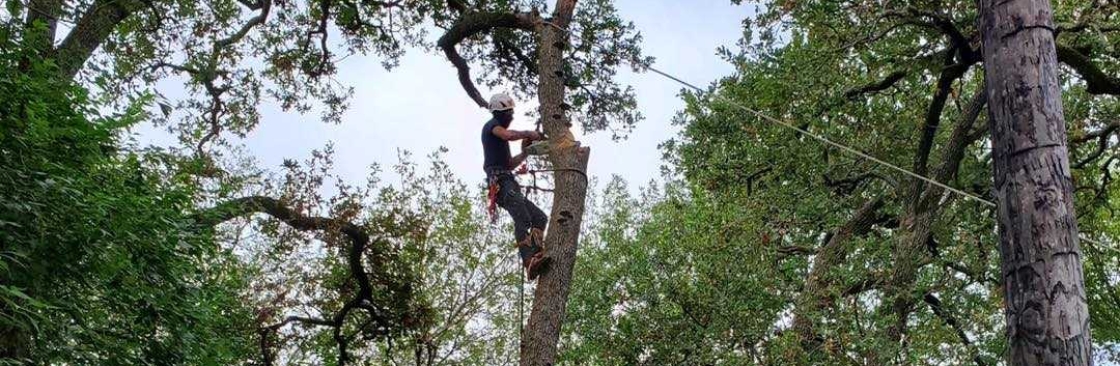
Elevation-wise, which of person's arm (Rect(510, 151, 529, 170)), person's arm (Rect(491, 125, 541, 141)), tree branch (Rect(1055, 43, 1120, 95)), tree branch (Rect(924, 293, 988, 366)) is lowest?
person's arm (Rect(510, 151, 529, 170))

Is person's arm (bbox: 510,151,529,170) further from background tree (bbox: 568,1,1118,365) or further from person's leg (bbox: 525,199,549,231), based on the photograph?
background tree (bbox: 568,1,1118,365)

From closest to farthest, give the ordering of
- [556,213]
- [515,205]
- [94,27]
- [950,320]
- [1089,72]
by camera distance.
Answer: [556,213] → [515,205] → [1089,72] → [950,320] → [94,27]

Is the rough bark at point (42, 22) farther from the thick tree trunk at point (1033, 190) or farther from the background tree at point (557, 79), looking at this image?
the thick tree trunk at point (1033, 190)

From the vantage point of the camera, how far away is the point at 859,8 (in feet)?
22.8

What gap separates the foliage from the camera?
4852 mm

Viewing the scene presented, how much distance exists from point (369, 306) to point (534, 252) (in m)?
4.41

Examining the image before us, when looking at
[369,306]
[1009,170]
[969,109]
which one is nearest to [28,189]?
[1009,170]

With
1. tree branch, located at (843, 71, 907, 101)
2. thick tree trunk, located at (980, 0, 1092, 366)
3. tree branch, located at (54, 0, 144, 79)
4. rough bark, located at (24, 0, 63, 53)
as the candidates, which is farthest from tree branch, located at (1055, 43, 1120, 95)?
tree branch, located at (54, 0, 144, 79)

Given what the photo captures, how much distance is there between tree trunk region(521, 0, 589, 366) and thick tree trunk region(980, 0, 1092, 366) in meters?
2.63

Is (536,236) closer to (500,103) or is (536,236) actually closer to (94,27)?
(500,103)

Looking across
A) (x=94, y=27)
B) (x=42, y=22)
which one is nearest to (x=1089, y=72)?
(x=42, y=22)

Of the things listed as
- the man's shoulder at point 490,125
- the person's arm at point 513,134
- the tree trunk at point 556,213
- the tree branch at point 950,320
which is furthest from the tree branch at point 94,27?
the tree branch at point 950,320

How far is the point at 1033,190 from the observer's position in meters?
2.73

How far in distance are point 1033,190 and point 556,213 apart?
2929 millimetres
